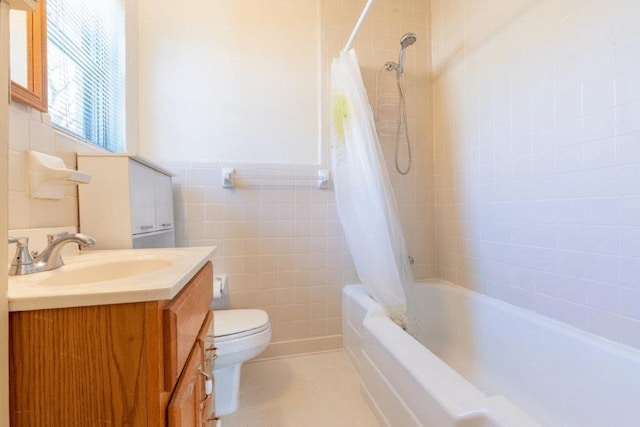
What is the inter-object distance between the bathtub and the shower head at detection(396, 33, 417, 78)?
4.98ft

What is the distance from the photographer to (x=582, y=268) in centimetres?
111

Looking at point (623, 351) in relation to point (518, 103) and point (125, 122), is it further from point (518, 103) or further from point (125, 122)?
point (125, 122)

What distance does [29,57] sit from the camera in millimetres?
858

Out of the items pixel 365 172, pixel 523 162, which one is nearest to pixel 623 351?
pixel 523 162

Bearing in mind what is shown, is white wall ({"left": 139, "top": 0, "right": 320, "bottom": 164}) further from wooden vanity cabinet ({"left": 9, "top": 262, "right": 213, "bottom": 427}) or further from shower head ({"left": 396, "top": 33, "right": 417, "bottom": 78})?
wooden vanity cabinet ({"left": 9, "top": 262, "right": 213, "bottom": 427})

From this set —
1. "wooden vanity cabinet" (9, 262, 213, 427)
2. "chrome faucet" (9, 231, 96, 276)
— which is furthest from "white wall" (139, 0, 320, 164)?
"wooden vanity cabinet" (9, 262, 213, 427)

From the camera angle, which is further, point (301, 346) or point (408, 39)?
point (301, 346)

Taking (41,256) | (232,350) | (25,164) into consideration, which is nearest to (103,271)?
(41,256)

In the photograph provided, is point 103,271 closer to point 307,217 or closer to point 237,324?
point 237,324

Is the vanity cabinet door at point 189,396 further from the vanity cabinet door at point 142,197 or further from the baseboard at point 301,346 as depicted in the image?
the baseboard at point 301,346

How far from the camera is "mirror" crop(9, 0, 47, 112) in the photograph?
2.64 feet

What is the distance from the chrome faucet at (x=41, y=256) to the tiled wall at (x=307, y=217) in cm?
99

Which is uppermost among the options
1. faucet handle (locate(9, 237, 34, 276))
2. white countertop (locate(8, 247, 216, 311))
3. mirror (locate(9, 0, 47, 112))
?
mirror (locate(9, 0, 47, 112))

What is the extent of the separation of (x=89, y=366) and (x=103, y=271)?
0.50 meters
